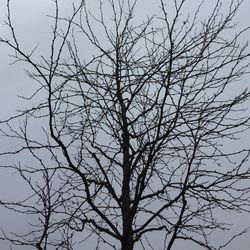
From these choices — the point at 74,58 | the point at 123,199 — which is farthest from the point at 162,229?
the point at 74,58

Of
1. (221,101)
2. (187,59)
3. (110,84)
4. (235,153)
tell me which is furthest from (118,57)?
(235,153)

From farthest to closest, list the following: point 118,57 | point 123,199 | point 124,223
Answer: point 118,57, point 123,199, point 124,223

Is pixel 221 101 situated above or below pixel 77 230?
above

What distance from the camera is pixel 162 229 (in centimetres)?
496

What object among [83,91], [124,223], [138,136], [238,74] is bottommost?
[124,223]

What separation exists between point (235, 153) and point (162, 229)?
983 mm

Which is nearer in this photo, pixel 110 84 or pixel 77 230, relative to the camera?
pixel 77 230

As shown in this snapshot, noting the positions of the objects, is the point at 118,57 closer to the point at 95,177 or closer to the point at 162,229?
the point at 95,177

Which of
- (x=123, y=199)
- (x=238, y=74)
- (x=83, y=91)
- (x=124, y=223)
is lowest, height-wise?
(x=124, y=223)

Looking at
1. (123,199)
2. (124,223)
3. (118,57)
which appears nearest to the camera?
(124,223)

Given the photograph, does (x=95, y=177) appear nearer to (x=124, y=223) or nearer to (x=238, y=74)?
(x=124, y=223)

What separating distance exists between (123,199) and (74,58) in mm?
1606

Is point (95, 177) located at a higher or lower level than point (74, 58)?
lower

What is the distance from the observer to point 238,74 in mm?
4863
